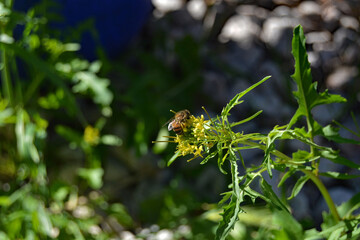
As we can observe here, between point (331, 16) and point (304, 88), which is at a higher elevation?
point (304, 88)

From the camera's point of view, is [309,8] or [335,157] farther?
[309,8]

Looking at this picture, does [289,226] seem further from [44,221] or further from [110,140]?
[110,140]

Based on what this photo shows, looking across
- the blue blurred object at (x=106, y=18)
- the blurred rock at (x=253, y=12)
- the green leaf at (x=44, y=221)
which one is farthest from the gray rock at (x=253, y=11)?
the green leaf at (x=44, y=221)

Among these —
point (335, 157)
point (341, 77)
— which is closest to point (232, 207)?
point (335, 157)

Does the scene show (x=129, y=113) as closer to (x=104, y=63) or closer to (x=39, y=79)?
(x=104, y=63)

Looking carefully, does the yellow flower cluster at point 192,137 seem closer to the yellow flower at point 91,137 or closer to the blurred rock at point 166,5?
the yellow flower at point 91,137

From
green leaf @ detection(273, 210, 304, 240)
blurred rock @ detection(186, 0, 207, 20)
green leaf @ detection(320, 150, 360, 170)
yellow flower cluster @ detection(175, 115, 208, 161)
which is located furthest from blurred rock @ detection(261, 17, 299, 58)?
yellow flower cluster @ detection(175, 115, 208, 161)

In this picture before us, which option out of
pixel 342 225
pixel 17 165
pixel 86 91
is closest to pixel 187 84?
pixel 86 91

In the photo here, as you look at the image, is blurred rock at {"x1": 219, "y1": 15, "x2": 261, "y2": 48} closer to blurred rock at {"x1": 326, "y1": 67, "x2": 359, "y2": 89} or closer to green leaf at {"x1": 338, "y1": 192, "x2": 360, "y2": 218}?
blurred rock at {"x1": 326, "y1": 67, "x2": 359, "y2": 89}
